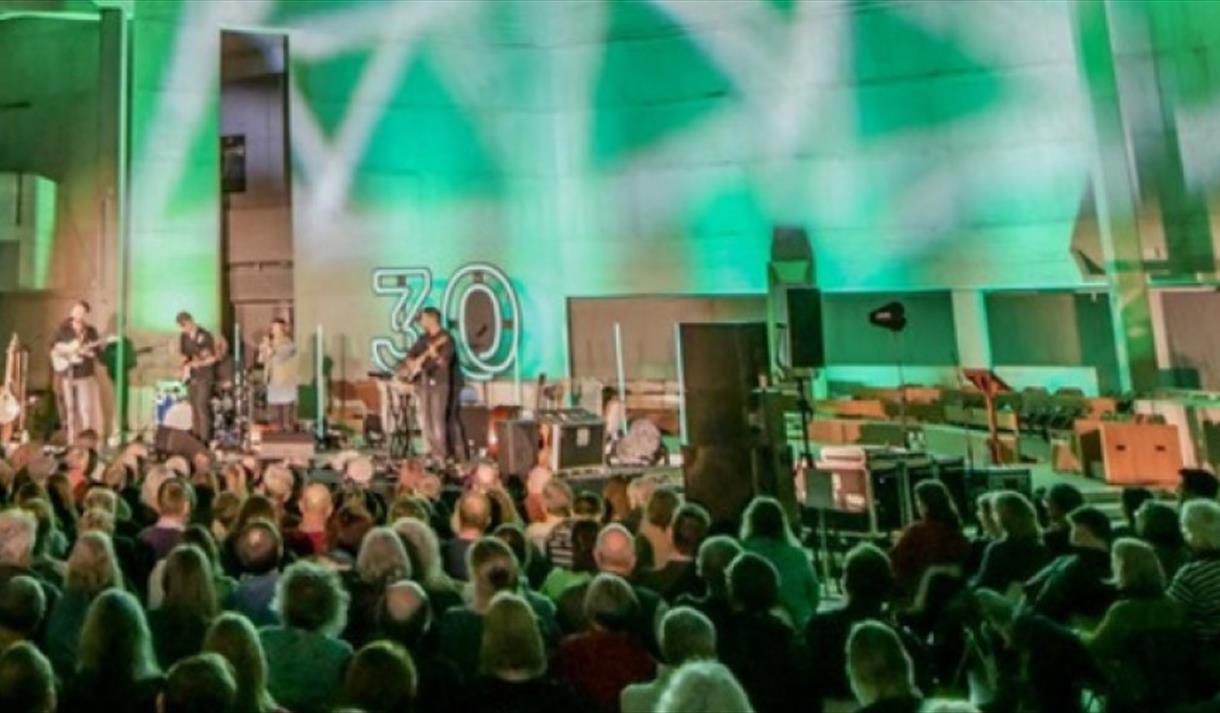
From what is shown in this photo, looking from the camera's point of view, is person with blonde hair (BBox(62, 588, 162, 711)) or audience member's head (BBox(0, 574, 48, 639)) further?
audience member's head (BBox(0, 574, 48, 639))

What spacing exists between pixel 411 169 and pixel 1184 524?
1244 centimetres

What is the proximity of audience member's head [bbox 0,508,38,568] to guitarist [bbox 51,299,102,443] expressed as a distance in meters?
8.56

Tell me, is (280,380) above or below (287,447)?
above

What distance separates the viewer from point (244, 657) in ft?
8.29

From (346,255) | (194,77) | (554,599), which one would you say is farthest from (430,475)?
(194,77)

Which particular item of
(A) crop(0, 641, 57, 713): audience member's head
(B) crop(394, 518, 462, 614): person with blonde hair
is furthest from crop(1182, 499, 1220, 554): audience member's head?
(A) crop(0, 641, 57, 713): audience member's head

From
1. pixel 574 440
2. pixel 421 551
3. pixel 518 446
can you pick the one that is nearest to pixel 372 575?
pixel 421 551

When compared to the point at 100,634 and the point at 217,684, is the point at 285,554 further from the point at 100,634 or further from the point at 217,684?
the point at 217,684

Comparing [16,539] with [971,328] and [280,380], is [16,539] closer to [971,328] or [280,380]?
[280,380]

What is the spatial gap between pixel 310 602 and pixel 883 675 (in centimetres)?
167

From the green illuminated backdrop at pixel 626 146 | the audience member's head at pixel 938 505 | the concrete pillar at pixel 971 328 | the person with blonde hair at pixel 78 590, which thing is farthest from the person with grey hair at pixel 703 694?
the concrete pillar at pixel 971 328

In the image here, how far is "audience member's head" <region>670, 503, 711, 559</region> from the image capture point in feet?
14.1

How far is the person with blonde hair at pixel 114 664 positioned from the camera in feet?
8.38

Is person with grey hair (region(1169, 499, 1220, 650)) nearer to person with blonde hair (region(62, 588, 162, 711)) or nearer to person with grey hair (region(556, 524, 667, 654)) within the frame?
person with grey hair (region(556, 524, 667, 654))
